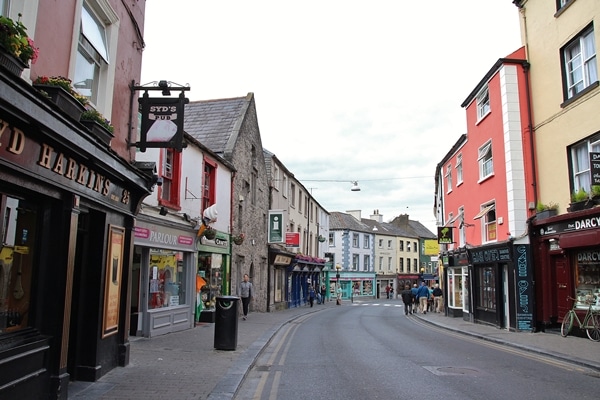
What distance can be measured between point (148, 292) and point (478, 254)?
13112 mm

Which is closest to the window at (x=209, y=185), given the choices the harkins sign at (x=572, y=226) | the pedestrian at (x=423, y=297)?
the harkins sign at (x=572, y=226)

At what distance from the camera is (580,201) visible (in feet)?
44.2

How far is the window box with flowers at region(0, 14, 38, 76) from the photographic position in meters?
4.66

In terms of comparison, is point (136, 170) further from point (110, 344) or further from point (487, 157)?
point (487, 157)

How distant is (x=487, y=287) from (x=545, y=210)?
4.94 m

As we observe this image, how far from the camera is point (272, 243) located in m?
27.2

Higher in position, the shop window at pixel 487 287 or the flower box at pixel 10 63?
the flower box at pixel 10 63

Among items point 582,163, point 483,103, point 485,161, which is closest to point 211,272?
point 485,161

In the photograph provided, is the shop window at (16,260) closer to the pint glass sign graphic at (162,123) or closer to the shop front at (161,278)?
the pint glass sign graphic at (162,123)

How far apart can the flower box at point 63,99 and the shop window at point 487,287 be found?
A: 16.0 meters

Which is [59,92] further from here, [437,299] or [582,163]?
[437,299]

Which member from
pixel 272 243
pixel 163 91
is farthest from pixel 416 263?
pixel 163 91

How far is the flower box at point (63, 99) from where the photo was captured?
19.1ft

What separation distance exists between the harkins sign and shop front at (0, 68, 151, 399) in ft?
38.7
